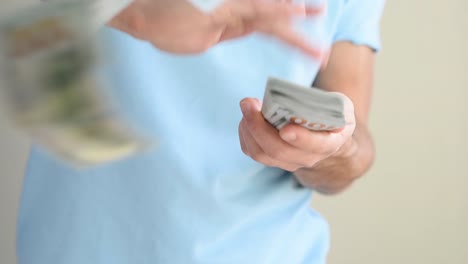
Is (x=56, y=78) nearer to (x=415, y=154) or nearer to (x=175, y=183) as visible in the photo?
(x=175, y=183)

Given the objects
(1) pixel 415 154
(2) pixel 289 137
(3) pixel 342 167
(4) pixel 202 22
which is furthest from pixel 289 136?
(1) pixel 415 154

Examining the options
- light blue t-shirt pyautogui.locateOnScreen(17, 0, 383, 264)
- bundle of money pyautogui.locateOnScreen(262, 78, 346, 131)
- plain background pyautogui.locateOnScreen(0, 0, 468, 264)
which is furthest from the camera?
plain background pyautogui.locateOnScreen(0, 0, 468, 264)

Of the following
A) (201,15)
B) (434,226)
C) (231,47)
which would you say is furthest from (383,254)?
(201,15)

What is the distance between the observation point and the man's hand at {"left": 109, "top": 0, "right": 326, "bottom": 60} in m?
0.31

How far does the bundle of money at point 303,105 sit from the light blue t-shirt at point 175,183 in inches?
5.7

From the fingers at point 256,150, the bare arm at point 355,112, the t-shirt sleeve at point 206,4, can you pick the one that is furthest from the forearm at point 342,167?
the t-shirt sleeve at point 206,4

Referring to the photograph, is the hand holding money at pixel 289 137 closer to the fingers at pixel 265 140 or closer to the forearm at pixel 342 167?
the fingers at pixel 265 140

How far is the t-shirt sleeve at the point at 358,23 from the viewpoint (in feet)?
2.06

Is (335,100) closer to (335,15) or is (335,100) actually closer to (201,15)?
(201,15)

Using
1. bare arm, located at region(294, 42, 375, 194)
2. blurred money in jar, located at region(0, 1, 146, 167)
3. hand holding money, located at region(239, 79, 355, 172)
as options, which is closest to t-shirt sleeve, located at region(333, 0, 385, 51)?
bare arm, located at region(294, 42, 375, 194)

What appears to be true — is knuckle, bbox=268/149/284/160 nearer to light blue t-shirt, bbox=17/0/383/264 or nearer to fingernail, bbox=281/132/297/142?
fingernail, bbox=281/132/297/142

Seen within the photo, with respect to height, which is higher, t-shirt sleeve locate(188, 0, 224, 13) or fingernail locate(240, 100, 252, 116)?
t-shirt sleeve locate(188, 0, 224, 13)

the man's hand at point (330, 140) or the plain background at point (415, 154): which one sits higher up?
the man's hand at point (330, 140)

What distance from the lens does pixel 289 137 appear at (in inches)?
15.4
